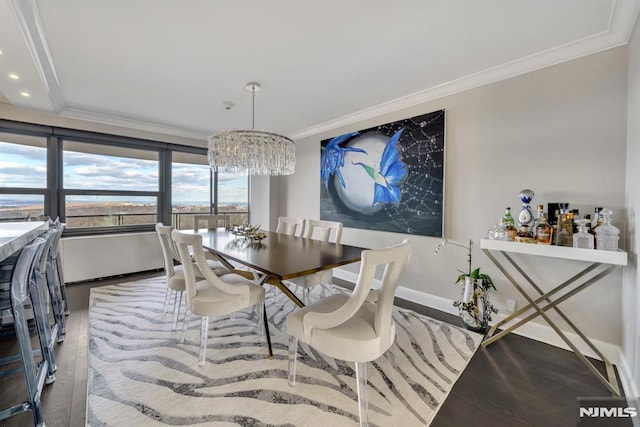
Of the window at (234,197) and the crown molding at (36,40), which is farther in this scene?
the window at (234,197)

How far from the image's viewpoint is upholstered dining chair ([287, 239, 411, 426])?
1.32m

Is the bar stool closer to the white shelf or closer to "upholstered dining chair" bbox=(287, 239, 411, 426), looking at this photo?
"upholstered dining chair" bbox=(287, 239, 411, 426)

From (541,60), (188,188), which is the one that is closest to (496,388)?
(541,60)

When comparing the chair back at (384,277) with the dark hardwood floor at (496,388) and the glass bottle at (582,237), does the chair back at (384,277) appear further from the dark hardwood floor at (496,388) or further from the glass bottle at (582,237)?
the glass bottle at (582,237)

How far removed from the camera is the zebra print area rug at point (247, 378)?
1.46 m

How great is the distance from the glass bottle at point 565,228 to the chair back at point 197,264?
7.81ft

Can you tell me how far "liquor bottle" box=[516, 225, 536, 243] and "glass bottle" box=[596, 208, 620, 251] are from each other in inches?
13.9

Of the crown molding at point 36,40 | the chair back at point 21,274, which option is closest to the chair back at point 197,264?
the chair back at point 21,274

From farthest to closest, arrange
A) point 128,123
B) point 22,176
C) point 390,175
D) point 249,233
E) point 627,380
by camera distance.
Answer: point 128,123 < point 22,176 < point 390,175 < point 249,233 < point 627,380

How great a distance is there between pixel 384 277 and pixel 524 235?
4.81 ft

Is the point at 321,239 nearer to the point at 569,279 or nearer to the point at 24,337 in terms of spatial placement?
the point at 569,279

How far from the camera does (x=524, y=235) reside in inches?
81.9

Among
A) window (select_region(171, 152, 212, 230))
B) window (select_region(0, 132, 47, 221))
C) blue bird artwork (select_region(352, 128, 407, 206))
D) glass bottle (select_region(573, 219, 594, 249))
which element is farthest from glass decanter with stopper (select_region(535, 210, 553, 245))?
window (select_region(0, 132, 47, 221))

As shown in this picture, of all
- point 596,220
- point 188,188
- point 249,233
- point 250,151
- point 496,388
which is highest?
point 250,151
